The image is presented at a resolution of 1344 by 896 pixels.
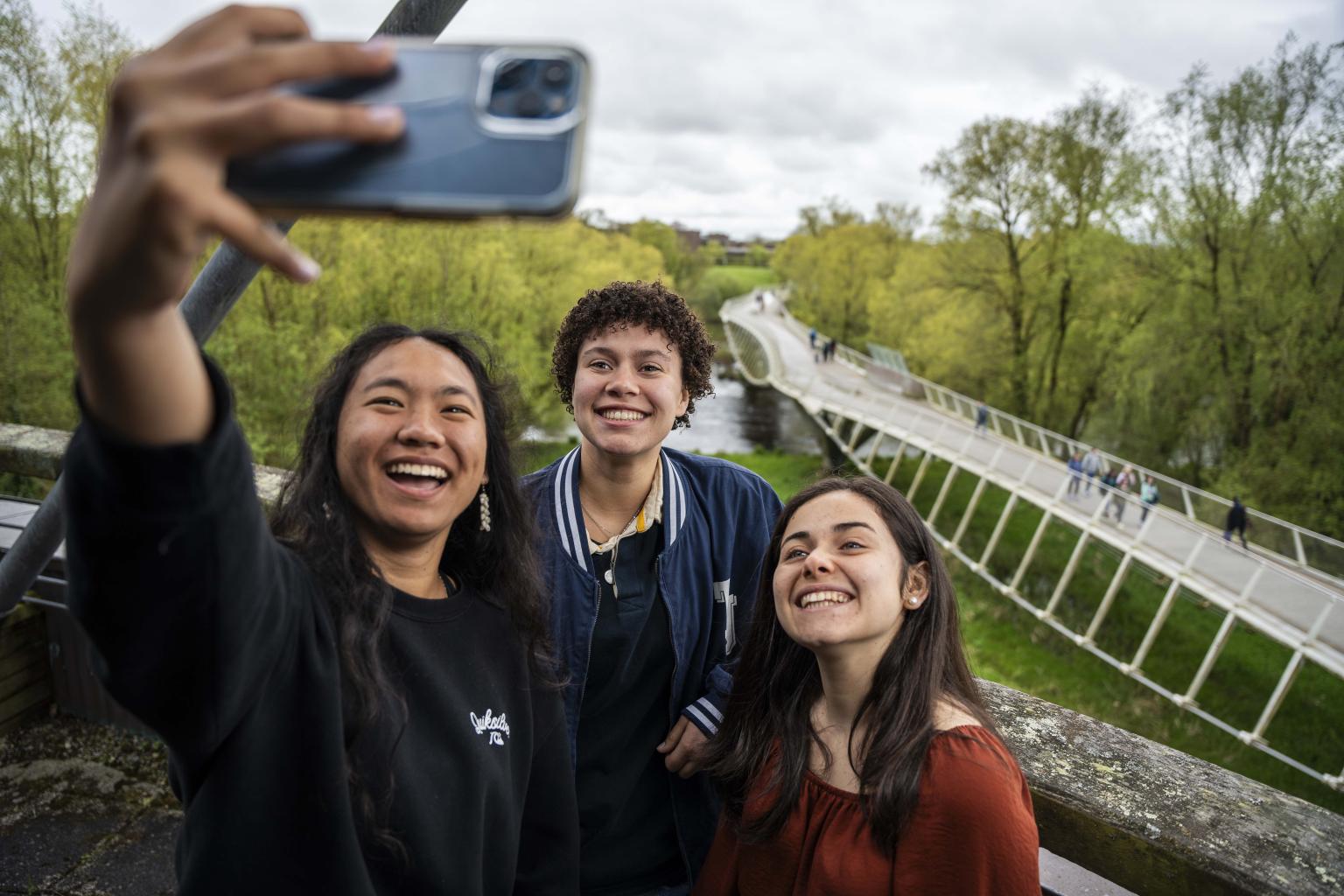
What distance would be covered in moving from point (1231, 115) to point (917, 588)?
2432 cm

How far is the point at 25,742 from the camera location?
3559mm

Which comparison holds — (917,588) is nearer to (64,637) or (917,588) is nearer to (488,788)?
(488,788)

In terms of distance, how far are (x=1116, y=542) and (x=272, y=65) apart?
63.4 ft

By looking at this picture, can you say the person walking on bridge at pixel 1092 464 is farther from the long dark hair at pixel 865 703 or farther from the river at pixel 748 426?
the long dark hair at pixel 865 703

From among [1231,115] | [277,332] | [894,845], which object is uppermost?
[1231,115]

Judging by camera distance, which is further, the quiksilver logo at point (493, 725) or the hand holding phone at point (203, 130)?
the quiksilver logo at point (493, 725)

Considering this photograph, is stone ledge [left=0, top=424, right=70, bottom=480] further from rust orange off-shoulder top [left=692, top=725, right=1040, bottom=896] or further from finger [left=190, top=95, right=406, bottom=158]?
finger [left=190, top=95, right=406, bottom=158]

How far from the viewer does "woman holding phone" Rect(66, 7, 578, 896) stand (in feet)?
2.61

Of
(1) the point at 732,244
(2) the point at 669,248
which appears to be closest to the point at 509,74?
(2) the point at 669,248

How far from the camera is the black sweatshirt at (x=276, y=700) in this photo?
1028 mm

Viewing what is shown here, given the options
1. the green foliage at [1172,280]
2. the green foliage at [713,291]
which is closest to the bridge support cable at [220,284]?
the green foliage at [1172,280]

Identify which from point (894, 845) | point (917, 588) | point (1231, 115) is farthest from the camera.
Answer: point (1231, 115)

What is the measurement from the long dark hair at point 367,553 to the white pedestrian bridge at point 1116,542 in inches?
296

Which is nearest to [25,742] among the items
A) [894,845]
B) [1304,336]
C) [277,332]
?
[894,845]
